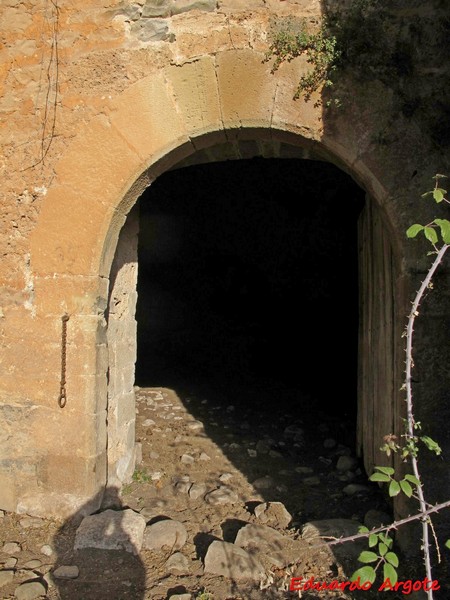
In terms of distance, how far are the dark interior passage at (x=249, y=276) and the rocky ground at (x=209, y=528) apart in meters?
2.83

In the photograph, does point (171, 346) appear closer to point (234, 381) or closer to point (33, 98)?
point (234, 381)

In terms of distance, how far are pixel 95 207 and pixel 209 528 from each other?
6.78 feet

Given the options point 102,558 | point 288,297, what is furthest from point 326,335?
point 102,558

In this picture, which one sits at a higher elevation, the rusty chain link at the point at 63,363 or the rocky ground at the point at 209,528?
the rusty chain link at the point at 63,363

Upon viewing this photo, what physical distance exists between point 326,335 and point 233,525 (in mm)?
5953

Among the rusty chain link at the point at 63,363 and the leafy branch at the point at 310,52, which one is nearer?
the leafy branch at the point at 310,52

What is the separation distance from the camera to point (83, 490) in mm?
3027

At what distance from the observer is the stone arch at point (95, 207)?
9.76 ft

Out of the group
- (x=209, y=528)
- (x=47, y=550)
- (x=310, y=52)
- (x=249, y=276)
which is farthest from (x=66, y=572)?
(x=249, y=276)

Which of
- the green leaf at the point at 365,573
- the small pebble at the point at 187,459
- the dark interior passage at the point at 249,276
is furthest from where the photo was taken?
the dark interior passage at the point at 249,276

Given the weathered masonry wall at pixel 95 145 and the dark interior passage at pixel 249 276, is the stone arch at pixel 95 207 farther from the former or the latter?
the dark interior passage at pixel 249 276

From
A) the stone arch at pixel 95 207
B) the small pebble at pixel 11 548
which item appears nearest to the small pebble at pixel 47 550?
the small pebble at pixel 11 548

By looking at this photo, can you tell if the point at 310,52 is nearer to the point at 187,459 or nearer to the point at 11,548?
the point at 187,459

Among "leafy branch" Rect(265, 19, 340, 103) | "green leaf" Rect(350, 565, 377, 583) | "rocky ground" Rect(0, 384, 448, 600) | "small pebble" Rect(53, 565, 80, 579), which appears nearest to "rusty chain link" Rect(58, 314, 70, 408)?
"rocky ground" Rect(0, 384, 448, 600)
